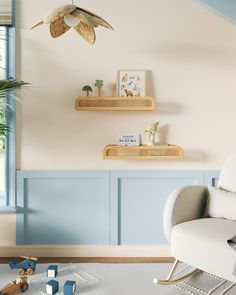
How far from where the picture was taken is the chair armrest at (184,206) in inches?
80.7

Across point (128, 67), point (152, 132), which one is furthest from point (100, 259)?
point (128, 67)

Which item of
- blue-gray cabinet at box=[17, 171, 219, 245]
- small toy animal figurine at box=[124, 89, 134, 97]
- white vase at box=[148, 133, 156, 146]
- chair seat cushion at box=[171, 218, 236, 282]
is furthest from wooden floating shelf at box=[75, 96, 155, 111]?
chair seat cushion at box=[171, 218, 236, 282]

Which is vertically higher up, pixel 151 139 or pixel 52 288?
pixel 151 139

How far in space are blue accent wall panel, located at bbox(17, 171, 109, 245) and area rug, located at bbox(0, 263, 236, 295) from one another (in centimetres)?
26

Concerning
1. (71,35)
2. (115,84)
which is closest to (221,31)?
(115,84)

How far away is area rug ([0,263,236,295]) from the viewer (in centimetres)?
210

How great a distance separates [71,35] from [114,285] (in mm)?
1840

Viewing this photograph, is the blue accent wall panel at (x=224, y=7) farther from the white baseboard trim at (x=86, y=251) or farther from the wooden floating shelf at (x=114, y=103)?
the white baseboard trim at (x=86, y=251)

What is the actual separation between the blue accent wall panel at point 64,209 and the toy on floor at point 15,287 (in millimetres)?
659

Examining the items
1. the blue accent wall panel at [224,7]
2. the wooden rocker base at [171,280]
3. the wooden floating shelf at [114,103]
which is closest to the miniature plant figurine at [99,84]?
the wooden floating shelf at [114,103]

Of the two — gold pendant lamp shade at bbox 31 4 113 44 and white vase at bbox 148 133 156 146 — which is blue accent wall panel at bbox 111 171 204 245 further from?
gold pendant lamp shade at bbox 31 4 113 44

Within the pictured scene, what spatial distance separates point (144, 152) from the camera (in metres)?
2.68

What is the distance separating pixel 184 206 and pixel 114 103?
98 cm

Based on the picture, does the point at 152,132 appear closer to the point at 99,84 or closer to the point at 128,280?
the point at 99,84
